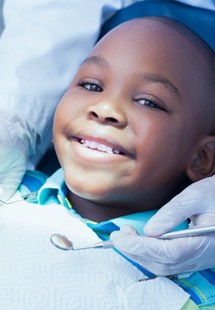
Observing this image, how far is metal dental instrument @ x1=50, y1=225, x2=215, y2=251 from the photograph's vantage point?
99 cm

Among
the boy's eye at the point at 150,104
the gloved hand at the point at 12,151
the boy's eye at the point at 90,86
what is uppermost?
the boy's eye at the point at 150,104

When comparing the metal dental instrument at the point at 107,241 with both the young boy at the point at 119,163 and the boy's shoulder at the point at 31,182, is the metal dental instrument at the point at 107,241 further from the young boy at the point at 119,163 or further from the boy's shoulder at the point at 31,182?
the boy's shoulder at the point at 31,182

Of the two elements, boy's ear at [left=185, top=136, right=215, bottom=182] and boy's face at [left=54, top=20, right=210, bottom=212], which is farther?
boy's ear at [left=185, top=136, right=215, bottom=182]

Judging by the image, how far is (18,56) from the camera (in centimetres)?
145

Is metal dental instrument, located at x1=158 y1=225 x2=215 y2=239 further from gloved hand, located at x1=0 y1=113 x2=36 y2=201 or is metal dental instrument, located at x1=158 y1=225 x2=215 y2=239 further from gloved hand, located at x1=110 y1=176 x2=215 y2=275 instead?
gloved hand, located at x1=0 y1=113 x2=36 y2=201

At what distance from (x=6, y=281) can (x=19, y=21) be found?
80 centimetres

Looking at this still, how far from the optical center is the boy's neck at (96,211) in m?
1.21

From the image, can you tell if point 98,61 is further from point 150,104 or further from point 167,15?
point 167,15

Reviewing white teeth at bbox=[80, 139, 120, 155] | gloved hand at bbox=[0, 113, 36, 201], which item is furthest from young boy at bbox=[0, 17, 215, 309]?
gloved hand at bbox=[0, 113, 36, 201]

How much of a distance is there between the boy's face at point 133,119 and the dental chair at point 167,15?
0.59ft

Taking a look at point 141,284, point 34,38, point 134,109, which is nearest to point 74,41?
point 34,38

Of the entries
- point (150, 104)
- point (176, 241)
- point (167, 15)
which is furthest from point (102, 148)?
point (167, 15)

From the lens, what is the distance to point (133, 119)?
1.11 metres

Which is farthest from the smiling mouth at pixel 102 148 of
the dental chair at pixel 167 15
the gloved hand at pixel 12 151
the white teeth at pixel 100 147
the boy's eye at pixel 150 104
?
the dental chair at pixel 167 15
